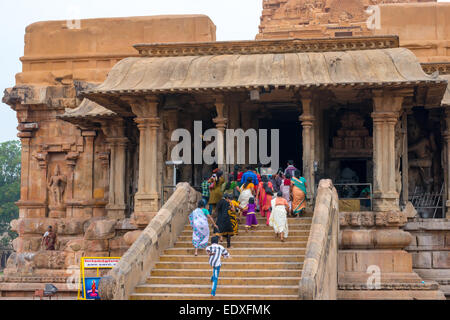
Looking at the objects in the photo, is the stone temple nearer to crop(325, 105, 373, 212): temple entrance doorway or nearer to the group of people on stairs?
crop(325, 105, 373, 212): temple entrance doorway

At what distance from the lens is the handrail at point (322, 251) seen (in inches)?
462

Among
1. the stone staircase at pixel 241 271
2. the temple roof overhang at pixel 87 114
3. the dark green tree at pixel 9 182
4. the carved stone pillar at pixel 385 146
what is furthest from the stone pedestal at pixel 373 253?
the dark green tree at pixel 9 182

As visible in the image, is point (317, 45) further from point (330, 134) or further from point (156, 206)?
point (156, 206)

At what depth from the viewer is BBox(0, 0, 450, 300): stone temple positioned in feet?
47.0

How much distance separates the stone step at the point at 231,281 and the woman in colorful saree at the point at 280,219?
1.71 m

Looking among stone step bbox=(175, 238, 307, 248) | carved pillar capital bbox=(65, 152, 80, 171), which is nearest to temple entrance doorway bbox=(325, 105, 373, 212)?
stone step bbox=(175, 238, 307, 248)

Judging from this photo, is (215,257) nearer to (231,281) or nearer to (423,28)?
(231,281)

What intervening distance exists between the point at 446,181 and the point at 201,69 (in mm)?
7396

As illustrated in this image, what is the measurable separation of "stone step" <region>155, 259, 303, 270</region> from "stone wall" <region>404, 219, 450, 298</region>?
546 cm

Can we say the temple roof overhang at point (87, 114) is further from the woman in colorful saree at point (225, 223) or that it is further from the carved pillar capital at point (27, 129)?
the woman in colorful saree at point (225, 223)

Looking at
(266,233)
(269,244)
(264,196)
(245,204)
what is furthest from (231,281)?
(264,196)

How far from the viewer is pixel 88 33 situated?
25031 millimetres

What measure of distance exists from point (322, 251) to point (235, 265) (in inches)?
73.0

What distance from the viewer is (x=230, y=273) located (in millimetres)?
13586
